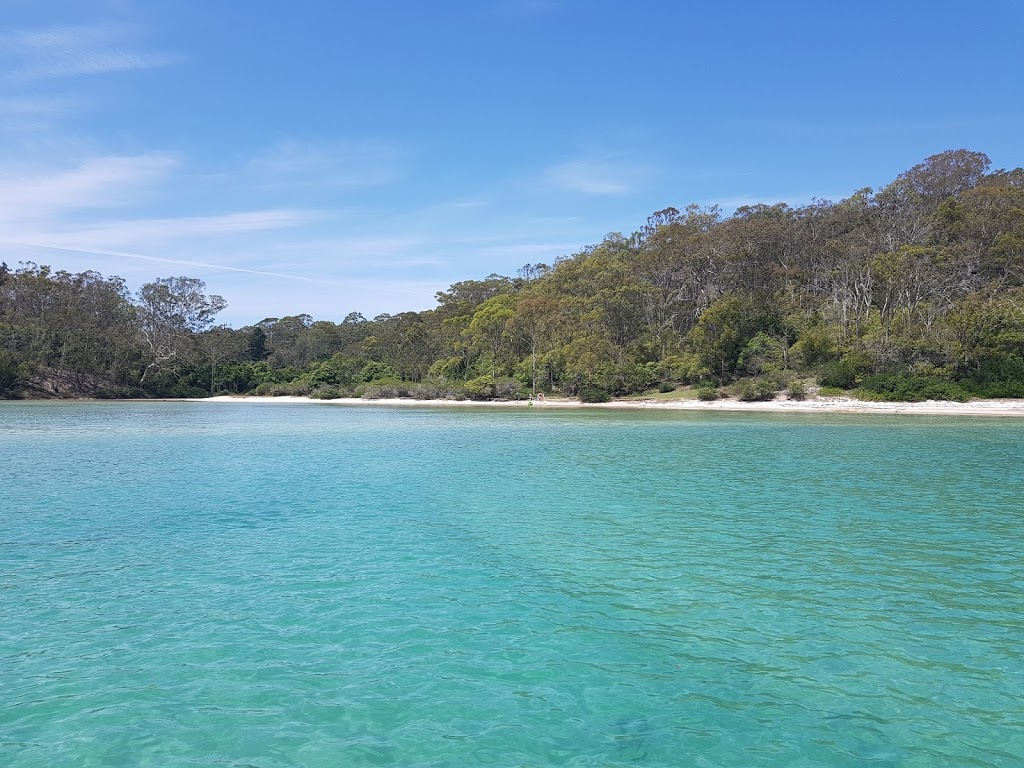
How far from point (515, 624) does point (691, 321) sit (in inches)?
2675

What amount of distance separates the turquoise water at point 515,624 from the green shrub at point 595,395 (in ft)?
146

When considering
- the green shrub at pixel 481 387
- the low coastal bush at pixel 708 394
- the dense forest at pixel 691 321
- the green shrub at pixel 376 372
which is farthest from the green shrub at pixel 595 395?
the green shrub at pixel 376 372

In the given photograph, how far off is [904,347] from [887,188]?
106 feet

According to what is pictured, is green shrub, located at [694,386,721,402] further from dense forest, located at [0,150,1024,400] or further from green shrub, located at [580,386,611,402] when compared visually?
green shrub, located at [580,386,611,402]

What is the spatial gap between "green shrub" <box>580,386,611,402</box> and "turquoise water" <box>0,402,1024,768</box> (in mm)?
44611

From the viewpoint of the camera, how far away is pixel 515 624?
7.54 metres

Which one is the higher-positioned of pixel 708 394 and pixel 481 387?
pixel 481 387

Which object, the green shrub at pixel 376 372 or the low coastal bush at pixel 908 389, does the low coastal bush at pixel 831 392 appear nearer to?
the low coastal bush at pixel 908 389

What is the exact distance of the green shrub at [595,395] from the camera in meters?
62.0

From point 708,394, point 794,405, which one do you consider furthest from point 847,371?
point 708,394

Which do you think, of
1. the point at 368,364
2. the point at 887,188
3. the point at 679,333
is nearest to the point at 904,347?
the point at 679,333

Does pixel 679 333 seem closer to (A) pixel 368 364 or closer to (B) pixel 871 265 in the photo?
(B) pixel 871 265

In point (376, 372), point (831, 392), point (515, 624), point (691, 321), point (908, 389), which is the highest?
point (691, 321)

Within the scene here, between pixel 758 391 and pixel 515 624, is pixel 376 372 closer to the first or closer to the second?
pixel 758 391
